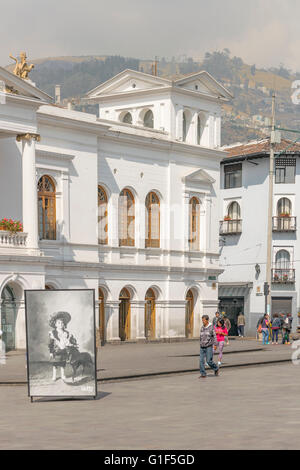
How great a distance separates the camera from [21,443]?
14023 mm

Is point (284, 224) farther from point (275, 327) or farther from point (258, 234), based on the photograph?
point (275, 327)

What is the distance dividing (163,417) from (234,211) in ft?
165

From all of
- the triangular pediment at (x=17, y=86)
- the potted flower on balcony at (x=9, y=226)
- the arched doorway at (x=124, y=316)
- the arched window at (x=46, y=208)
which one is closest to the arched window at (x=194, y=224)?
the arched doorway at (x=124, y=316)

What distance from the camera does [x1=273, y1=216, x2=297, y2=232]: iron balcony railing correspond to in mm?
64250

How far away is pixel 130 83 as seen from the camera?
48.4 m

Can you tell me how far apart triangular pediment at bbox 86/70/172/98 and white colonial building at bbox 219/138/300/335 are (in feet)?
55.8

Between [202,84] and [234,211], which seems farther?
[234,211]

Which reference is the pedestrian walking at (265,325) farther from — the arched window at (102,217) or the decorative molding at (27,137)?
the decorative molding at (27,137)

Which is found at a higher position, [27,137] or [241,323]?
[27,137]

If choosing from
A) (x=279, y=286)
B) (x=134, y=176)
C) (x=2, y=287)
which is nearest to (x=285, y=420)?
(x=2, y=287)

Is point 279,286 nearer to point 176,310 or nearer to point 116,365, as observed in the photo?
point 176,310

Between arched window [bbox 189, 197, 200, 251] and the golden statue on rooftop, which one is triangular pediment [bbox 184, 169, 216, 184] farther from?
the golden statue on rooftop

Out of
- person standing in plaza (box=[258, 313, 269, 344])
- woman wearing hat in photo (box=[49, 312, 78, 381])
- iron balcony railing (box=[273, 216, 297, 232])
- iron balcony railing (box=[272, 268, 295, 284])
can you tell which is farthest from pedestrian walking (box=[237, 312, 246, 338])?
woman wearing hat in photo (box=[49, 312, 78, 381])

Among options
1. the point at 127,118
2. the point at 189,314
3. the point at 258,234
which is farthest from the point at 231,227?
the point at 127,118
